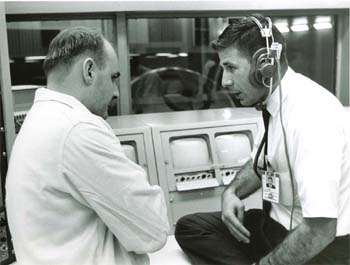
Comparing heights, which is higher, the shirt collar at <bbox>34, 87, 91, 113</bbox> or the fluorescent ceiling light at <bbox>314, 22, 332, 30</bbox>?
the fluorescent ceiling light at <bbox>314, 22, 332, 30</bbox>

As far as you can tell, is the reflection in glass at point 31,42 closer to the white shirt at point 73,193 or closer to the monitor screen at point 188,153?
the monitor screen at point 188,153

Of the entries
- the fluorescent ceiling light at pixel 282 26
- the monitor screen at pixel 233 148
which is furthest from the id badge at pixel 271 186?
the fluorescent ceiling light at pixel 282 26

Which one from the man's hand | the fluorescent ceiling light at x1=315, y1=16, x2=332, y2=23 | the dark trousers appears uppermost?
the fluorescent ceiling light at x1=315, y1=16, x2=332, y2=23

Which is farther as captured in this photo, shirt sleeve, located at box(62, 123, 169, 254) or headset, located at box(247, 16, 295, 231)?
headset, located at box(247, 16, 295, 231)

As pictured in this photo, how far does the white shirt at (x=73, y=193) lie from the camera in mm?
1032

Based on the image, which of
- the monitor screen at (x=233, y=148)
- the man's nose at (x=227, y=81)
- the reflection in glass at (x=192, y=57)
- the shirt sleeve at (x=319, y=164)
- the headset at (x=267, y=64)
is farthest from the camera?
the reflection in glass at (x=192, y=57)

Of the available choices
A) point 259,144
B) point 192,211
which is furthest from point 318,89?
point 192,211

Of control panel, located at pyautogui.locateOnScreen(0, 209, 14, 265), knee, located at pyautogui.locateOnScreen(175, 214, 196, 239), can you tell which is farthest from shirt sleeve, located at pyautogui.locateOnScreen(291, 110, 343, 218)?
control panel, located at pyautogui.locateOnScreen(0, 209, 14, 265)

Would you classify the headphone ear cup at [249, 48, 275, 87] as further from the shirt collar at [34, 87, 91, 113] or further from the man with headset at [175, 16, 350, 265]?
the shirt collar at [34, 87, 91, 113]

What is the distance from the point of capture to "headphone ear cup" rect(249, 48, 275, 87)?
4.42 ft

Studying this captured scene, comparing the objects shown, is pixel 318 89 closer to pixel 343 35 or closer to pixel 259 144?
pixel 259 144

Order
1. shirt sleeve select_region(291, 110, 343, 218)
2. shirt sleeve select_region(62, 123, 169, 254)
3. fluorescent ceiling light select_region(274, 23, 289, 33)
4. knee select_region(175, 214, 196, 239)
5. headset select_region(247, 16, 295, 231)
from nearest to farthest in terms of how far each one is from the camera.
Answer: shirt sleeve select_region(62, 123, 169, 254) < shirt sleeve select_region(291, 110, 343, 218) < headset select_region(247, 16, 295, 231) < knee select_region(175, 214, 196, 239) < fluorescent ceiling light select_region(274, 23, 289, 33)

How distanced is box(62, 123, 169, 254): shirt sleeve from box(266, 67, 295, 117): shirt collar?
559 millimetres

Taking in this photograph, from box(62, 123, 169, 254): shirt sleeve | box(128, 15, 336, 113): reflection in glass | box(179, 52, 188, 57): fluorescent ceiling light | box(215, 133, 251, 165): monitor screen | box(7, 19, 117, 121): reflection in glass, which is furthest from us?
box(179, 52, 188, 57): fluorescent ceiling light
